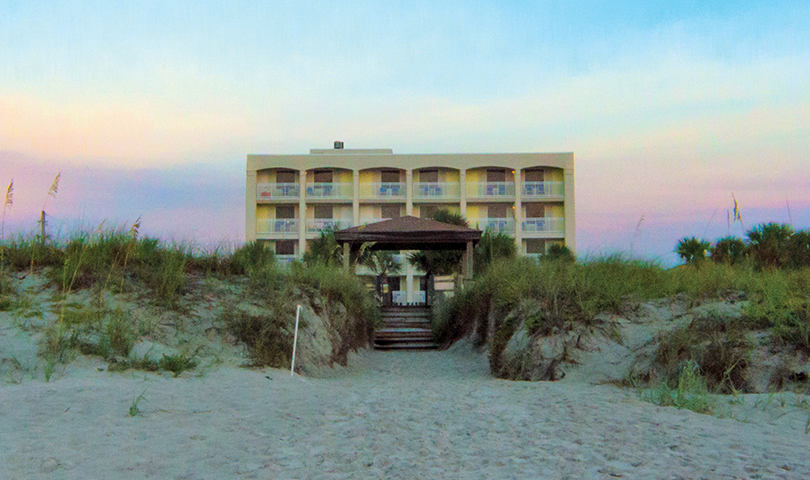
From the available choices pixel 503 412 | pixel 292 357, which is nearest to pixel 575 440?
pixel 503 412

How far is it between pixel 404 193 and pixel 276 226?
9158 mm

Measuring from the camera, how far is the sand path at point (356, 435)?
3580mm

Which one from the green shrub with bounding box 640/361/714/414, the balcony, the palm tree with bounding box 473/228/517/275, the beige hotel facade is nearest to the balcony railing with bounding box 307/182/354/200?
the beige hotel facade

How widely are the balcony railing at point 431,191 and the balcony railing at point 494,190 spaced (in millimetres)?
1497

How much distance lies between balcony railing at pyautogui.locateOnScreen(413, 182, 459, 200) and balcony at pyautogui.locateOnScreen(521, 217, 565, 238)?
5288 mm

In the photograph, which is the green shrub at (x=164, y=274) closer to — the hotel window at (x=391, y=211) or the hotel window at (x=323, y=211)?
the hotel window at (x=391, y=211)

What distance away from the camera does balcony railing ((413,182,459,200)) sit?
4231 centimetres

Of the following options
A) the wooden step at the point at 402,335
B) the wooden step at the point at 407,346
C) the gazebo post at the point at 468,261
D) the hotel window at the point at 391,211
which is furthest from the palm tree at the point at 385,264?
the wooden step at the point at 407,346

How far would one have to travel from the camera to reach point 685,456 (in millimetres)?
3834

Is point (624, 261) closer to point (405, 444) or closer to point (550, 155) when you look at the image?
point (405, 444)

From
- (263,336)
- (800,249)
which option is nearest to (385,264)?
(800,249)

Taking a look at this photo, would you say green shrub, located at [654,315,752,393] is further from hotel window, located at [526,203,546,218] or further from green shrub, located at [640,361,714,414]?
hotel window, located at [526,203,546,218]

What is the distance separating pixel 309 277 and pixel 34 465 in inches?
294

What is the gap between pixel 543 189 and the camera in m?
42.5
